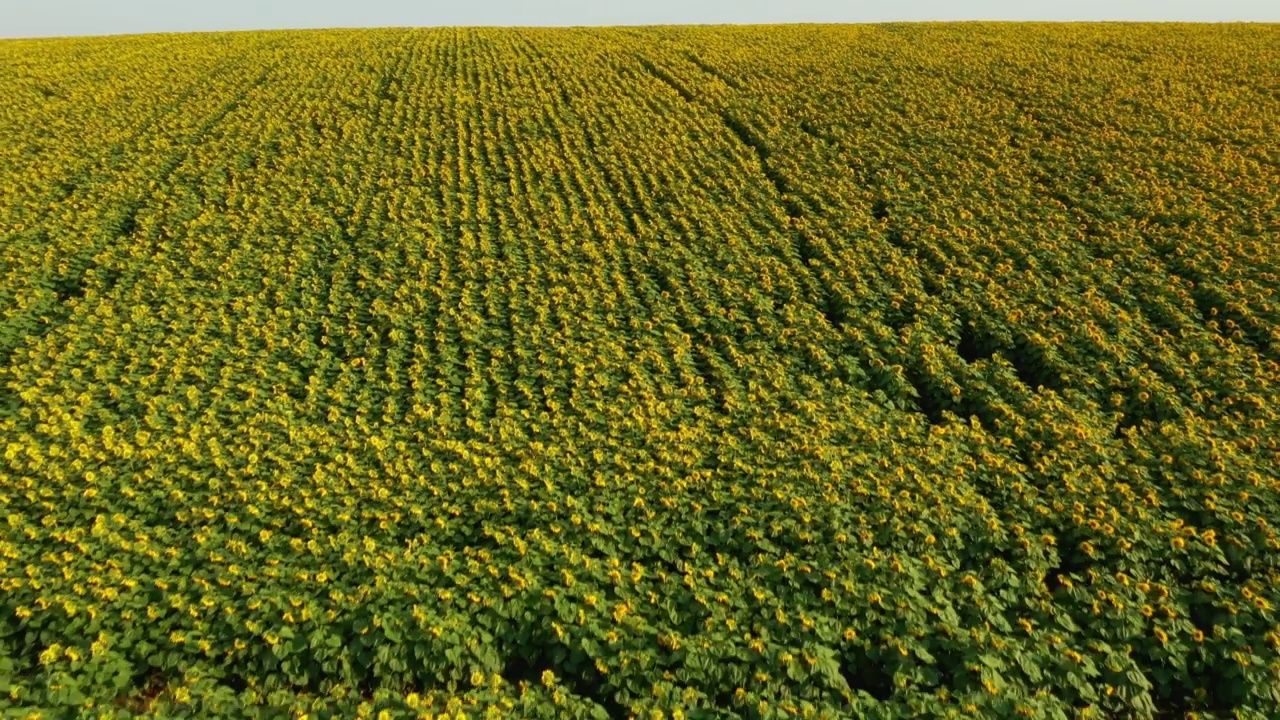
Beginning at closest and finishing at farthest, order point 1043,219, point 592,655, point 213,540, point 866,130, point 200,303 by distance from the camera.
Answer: point 592,655
point 213,540
point 200,303
point 1043,219
point 866,130

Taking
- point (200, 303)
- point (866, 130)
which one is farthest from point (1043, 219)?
point (200, 303)

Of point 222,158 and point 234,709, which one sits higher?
point 222,158

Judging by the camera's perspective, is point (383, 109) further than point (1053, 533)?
Yes

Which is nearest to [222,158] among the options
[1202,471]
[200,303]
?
[200,303]

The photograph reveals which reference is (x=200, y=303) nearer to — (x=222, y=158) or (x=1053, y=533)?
(x=222, y=158)

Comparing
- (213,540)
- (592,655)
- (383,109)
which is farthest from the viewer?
(383,109)

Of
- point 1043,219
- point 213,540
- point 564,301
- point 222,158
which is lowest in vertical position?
point 213,540
